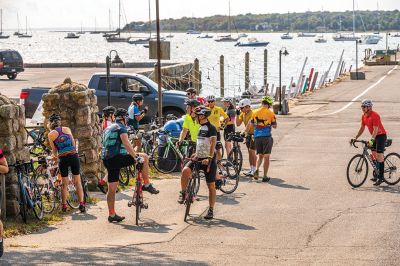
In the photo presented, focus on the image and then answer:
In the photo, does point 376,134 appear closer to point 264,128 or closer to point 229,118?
point 264,128

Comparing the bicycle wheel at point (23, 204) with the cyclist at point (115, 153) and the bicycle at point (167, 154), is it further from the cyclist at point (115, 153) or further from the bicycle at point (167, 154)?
the bicycle at point (167, 154)

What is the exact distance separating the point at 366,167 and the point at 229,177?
2.77 metres

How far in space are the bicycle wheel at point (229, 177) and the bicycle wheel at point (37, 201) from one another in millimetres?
4003

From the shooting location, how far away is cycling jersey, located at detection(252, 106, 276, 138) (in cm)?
1962

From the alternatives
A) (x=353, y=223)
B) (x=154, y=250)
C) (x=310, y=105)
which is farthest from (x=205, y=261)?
(x=310, y=105)

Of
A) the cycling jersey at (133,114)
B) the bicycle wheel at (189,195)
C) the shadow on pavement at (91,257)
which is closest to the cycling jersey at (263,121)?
the cycling jersey at (133,114)

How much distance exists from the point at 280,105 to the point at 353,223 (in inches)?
1005

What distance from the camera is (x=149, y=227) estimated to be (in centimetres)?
1463

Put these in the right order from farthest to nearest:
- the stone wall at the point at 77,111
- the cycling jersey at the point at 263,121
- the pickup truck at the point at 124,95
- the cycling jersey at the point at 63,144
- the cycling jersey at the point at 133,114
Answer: the pickup truck at the point at 124,95
the cycling jersey at the point at 133,114
the cycling jersey at the point at 263,121
the stone wall at the point at 77,111
the cycling jersey at the point at 63,144

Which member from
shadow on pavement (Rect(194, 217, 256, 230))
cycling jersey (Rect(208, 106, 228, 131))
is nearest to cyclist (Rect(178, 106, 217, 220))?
shadow on pavement (Rect(194, 217, 256, 230))

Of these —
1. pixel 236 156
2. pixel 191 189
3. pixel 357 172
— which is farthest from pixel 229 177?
pixel 191 189

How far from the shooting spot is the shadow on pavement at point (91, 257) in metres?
11.8

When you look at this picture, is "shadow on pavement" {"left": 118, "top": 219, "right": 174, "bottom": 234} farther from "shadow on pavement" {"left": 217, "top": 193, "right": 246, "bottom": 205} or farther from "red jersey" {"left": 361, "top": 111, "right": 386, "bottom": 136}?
"red jersey" {"left": 361, "top": 111, "right": 386, "bottom": 136}

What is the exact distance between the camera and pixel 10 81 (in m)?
55.1
